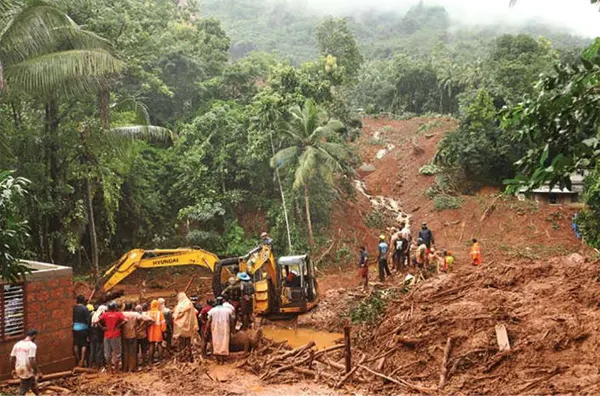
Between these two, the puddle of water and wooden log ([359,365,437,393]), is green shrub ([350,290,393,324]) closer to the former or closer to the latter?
the puddle of water

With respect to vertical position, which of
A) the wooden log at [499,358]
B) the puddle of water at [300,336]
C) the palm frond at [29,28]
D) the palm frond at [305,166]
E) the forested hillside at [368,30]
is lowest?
the puddle of water at [300,336]

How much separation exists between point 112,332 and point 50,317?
1.22 metres

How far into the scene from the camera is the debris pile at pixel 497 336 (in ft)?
31.1

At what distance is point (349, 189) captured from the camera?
2983cm

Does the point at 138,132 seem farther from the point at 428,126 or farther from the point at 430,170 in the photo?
the point at 428,126

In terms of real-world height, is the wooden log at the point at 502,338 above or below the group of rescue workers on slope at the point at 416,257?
above

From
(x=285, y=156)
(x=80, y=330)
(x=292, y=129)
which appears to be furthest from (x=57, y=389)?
(x=292, y=129)

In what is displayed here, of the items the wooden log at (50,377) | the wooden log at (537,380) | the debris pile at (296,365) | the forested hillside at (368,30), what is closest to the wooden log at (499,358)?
the wooden log at (537,380)

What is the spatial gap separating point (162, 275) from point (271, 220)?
561 centimetres

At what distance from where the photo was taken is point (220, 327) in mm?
11641

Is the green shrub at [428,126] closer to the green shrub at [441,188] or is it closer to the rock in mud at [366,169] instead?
the rock in mud at [366,169]

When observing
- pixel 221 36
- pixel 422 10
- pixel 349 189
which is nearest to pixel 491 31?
pixel 422 10

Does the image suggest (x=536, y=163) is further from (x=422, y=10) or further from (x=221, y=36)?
(x=422, y=10)

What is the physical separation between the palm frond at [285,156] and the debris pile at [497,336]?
10651 millimetres
